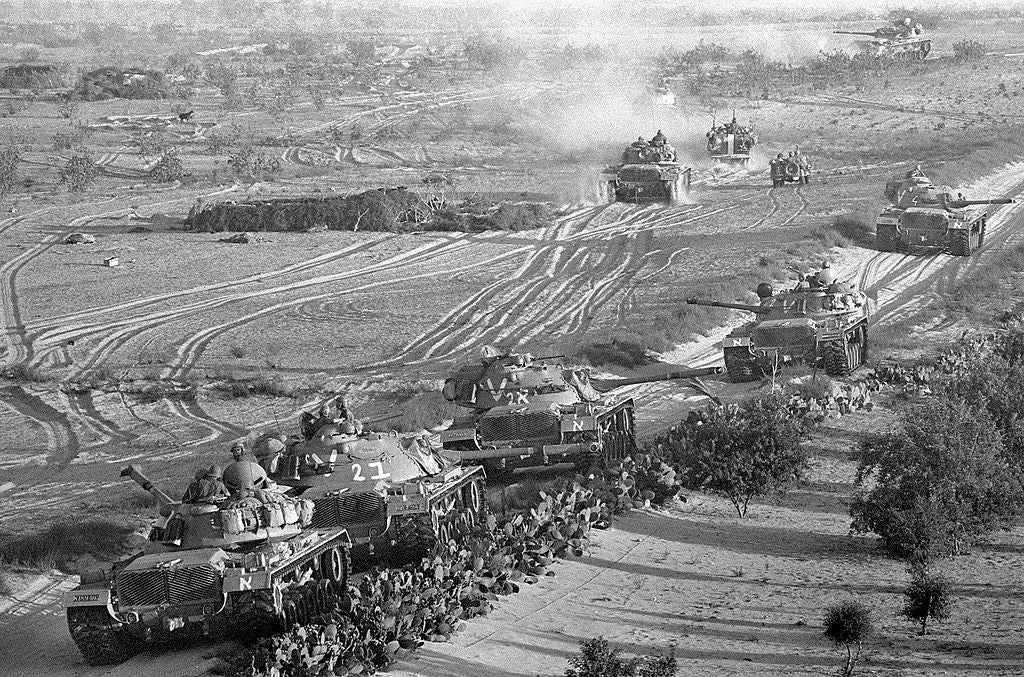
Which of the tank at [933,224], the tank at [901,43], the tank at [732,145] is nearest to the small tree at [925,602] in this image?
the tank at [933,224]

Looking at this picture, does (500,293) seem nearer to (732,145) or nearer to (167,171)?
(167,171)

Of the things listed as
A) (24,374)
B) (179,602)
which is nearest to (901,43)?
(24,374)

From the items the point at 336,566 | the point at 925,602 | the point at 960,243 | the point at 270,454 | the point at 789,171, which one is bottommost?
the point at 925,602

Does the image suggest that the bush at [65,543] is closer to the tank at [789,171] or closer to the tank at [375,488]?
the tank at [375,488]

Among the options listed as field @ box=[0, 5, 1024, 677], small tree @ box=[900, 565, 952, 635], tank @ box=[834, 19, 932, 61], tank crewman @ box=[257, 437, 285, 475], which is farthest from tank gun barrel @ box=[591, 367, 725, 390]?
tank @ box=[834, 19, 932, 61]

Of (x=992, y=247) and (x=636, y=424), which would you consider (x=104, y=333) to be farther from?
(x=992, y=247)

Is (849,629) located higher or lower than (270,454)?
lower

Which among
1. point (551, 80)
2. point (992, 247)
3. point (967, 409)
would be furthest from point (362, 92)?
point (967, 409)
